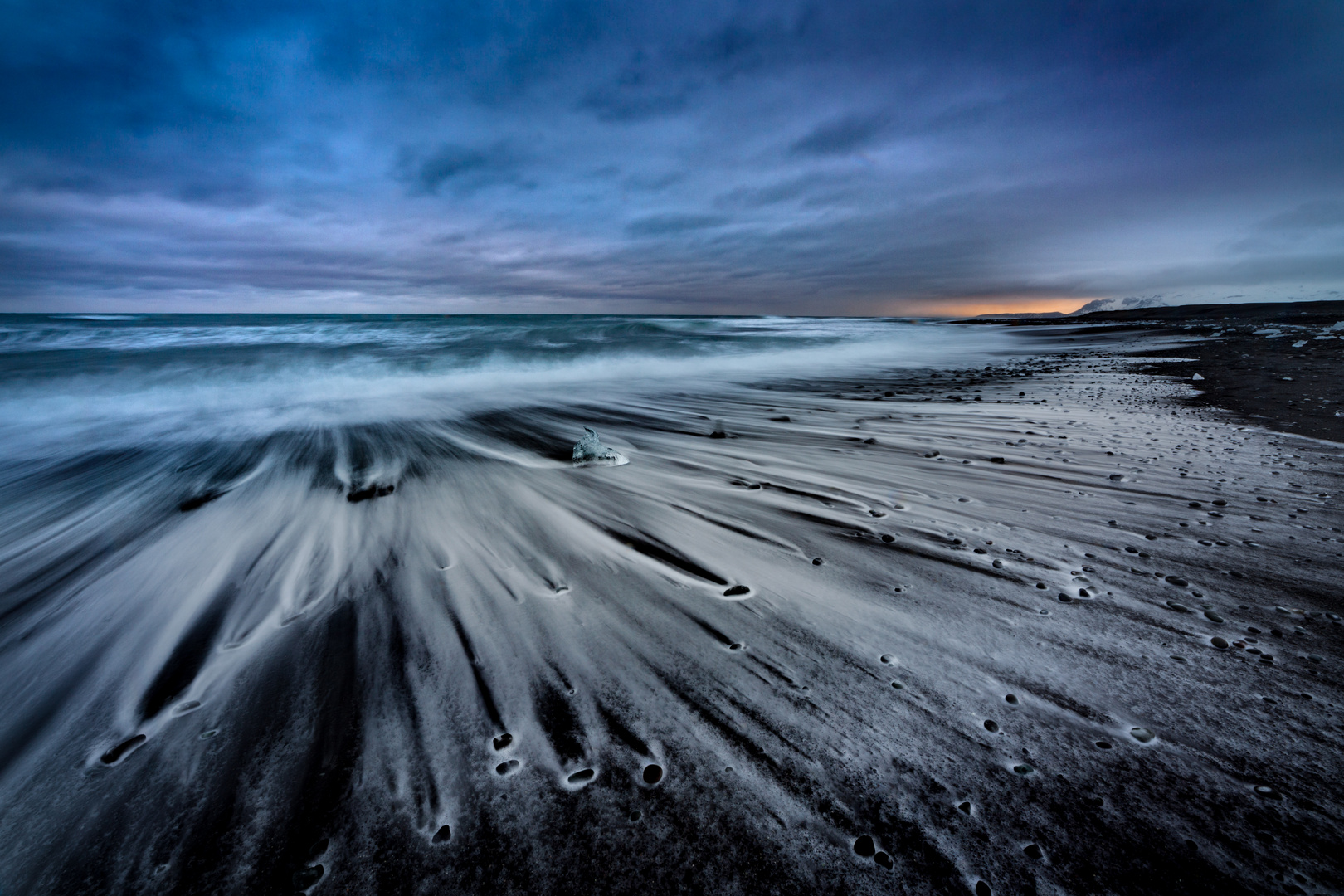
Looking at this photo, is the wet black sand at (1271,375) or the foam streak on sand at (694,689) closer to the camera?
the foam streak on sand at (694,689)

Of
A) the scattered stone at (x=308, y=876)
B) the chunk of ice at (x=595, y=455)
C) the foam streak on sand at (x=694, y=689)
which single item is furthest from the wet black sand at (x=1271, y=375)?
the scattered stone at (x=308, y=876)

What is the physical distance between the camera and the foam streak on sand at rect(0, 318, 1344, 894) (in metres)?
1.21

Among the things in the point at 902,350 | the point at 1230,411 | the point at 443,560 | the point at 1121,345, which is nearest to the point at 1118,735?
the point at 443,560

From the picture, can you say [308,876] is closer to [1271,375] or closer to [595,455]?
[595,455]

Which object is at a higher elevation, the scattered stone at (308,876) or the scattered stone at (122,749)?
the scattered stone at (308,876)

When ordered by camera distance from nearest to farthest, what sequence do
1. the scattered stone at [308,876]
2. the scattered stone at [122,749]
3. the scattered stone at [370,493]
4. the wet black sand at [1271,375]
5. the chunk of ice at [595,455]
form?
the scattered stone at [308,876] → the scattered stone at [122,749] → the scattered stone at [370,493] → the chunk of ice at [595,455] → the wet black sand at [1271,375]

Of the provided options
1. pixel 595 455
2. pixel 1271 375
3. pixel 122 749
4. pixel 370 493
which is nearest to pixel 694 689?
pixel 122 749

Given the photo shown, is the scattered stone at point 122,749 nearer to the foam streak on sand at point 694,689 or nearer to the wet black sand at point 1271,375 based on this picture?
the foam streak on sand at point 694,689

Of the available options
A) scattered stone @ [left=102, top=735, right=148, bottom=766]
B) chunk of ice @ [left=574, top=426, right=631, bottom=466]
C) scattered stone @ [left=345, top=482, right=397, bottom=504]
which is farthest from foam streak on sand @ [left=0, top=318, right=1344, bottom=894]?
chunk of ice @ [left=574, top=426, right=631, bottom=466]

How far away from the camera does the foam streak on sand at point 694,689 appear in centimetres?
121

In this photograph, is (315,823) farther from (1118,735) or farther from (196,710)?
(1118,735)

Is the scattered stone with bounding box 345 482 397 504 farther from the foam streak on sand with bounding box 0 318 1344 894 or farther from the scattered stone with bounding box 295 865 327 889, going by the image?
the scattered stone with bounding box 295 865 327 889

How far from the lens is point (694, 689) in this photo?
5.71 ft

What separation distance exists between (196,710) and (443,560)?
1.15 metres
